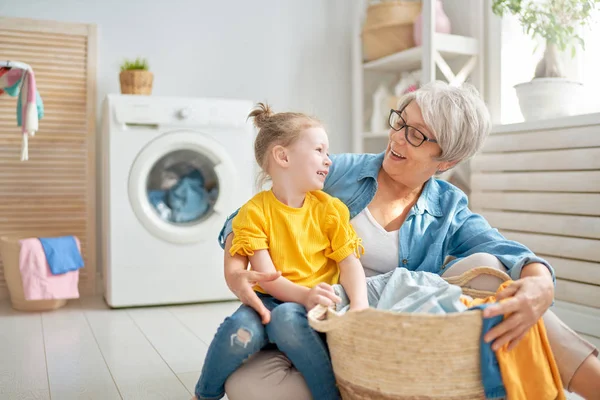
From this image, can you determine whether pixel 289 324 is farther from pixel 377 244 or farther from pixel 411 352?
pixel 377 244

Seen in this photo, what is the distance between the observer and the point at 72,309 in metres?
2.92

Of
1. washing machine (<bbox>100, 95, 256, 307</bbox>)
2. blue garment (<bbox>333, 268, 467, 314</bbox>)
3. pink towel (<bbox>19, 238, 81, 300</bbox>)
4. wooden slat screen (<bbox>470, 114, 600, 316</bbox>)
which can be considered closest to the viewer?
blue garment (<bbox>333, 268, 467, 314</bbox>)

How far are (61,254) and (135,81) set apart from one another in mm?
892

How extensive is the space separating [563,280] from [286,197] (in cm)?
146

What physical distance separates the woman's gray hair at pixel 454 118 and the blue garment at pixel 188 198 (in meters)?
1.65

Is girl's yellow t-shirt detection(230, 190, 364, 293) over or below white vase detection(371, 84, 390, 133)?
below

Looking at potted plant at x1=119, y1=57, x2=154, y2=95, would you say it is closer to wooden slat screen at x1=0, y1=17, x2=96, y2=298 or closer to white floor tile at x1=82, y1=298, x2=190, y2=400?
wooden slat screen at x1=0, y1=17, x2=96, y2=298

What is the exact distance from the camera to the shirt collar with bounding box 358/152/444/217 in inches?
66.5

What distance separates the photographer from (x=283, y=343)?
1.35 meters

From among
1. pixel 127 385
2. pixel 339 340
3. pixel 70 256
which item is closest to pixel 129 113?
pixel 70 256

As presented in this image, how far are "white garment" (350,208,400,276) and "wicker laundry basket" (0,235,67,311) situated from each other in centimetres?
182

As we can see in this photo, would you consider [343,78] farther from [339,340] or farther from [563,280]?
[339,340]

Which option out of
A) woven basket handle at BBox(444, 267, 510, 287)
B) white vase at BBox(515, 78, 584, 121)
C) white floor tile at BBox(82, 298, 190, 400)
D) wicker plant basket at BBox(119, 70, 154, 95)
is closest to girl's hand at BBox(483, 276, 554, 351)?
woven basket handle at BBox(444, 267, 510, 287)

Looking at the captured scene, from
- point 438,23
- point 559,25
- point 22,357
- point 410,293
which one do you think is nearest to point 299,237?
point 410,293
